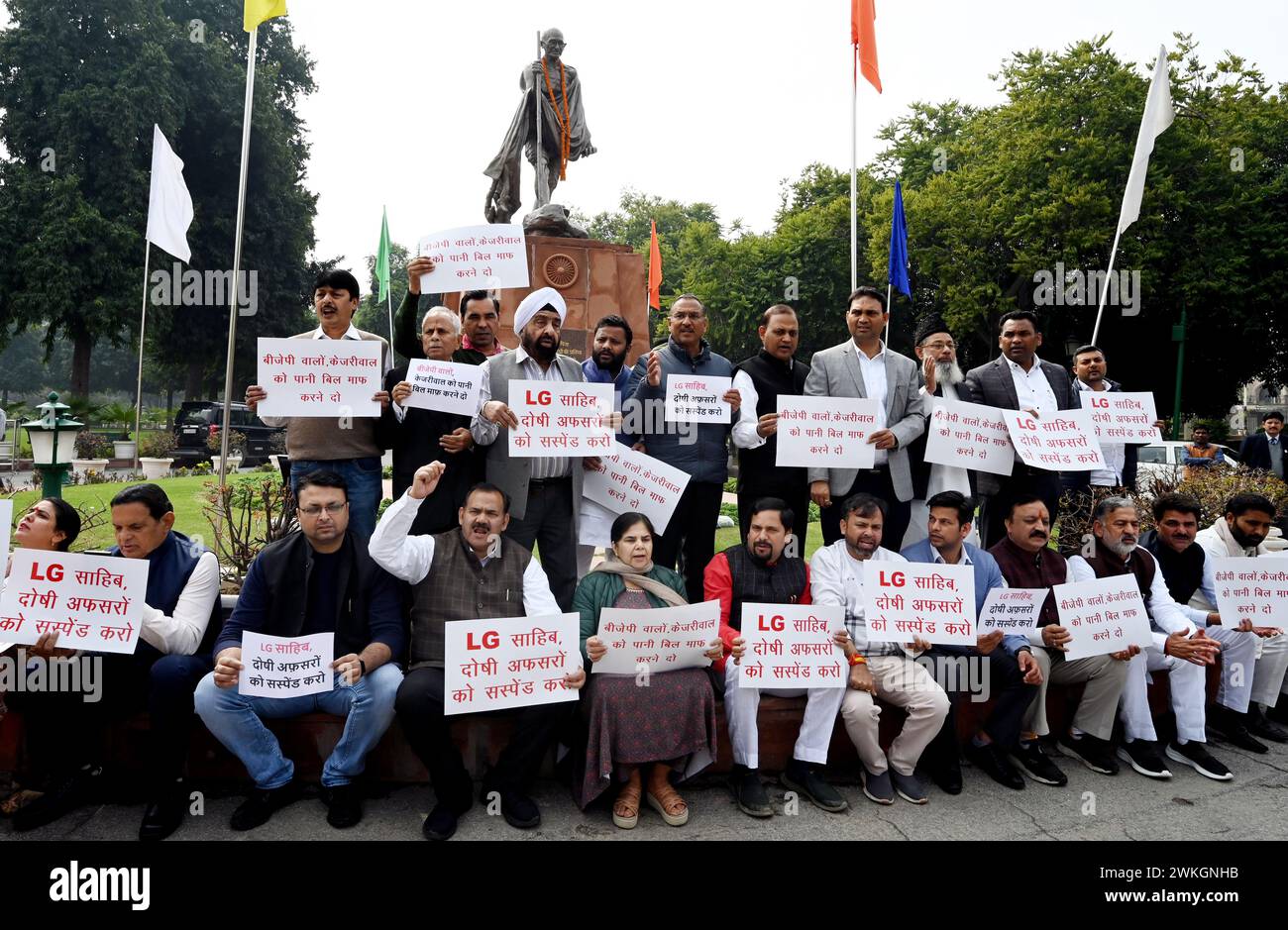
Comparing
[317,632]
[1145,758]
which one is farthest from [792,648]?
[317,632]

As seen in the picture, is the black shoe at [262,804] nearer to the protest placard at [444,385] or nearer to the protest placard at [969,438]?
the protest placard at [444,385]

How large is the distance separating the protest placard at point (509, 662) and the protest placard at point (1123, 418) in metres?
3.99

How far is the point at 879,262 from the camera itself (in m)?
24.2

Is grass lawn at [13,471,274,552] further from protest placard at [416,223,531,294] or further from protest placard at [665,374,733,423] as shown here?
protest placard at [665,374,733,423]

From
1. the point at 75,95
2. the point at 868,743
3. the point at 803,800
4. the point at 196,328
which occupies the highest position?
the point at 75,95

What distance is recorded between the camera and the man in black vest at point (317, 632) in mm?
3471

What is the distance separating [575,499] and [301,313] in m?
30.0

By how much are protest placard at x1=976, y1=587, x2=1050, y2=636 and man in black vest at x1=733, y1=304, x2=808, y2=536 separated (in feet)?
3.66

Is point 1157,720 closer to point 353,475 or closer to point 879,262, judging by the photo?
point 353,475

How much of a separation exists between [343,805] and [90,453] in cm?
2085

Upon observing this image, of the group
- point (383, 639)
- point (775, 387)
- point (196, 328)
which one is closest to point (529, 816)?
point (383, 639)

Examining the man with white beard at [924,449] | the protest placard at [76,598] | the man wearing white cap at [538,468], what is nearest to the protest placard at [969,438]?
the man with white beard at [924,449]

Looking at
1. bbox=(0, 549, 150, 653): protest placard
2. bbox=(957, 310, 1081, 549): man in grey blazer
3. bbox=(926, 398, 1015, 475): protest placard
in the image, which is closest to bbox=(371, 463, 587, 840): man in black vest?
bbox=(0, 549, 150, 653): protest placard

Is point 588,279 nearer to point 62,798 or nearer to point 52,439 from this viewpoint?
point 52,439
